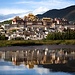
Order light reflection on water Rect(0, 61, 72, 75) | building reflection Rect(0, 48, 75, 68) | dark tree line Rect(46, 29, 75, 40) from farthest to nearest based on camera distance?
dark tree line Rect(46, 29, 75, 40) < building reflection Rect(0, 48, 75, 68) < light reflection on water Rect(0, 61, 72, 75)

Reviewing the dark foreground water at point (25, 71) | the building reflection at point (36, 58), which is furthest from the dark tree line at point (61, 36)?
the dark foreground water at point (25, 71)

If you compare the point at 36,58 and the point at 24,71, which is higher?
the point at 24,71

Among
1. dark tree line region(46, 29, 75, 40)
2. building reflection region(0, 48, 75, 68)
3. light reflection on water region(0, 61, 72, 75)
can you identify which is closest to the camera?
light reflection on water region(0, 61, 72, 75)

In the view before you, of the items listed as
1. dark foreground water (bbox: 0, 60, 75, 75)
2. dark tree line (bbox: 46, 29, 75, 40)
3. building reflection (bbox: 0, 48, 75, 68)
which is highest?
dark foreground water (bbox: 0, 60, 75, 75)

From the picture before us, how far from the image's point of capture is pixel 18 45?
5969cm

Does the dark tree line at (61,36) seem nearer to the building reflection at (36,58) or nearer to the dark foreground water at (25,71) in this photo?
the building reflection at (36,58)

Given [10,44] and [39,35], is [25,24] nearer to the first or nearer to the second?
[39,35]

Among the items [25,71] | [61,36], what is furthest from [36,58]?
[61,36]

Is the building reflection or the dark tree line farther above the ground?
the building reflection

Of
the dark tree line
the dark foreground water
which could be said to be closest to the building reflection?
the dark foreground water

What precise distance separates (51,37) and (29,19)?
172 feet

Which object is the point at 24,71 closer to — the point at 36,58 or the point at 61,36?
the point at 36,58

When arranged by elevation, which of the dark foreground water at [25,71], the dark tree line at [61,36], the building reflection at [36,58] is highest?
the dark foreground water at [25,71]

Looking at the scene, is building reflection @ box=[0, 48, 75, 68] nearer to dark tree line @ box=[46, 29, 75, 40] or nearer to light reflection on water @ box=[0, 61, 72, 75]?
light reflection on water @ box=[0, 61, 72, 75]
